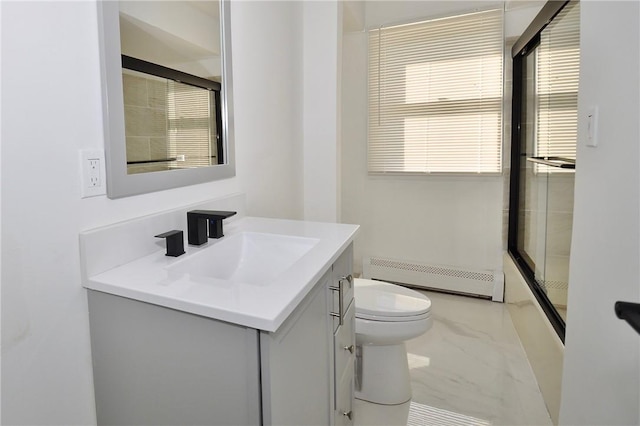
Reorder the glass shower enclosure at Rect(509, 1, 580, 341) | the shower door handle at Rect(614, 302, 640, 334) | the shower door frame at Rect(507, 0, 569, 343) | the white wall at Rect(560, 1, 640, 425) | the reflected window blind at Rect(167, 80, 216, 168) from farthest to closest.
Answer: the shower door frame at Rect(507, 0, 569, 343), the glass shower enclosure at Rect(509, 1, 580, 341), the reflected window blind at Rect(167, 80, 216, 168), the white wall at Rect(560, 1, 640, 425), the shower door handle at Rect(614, 302, 640, 334)

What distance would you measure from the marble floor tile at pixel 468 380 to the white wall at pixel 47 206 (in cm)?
120

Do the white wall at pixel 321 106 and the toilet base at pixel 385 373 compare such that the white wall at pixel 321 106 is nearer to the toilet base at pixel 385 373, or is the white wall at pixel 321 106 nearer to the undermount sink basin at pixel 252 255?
the toilet base at pixel 385 373

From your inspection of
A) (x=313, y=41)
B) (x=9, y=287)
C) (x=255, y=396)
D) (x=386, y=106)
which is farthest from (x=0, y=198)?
(x=386, y=106)

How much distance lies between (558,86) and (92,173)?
2077mm

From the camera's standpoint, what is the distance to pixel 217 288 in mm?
835

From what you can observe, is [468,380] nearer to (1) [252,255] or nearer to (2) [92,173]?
(1) [252,255]

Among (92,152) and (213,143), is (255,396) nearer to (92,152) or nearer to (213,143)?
(92,152)

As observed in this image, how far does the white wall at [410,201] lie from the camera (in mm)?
2887

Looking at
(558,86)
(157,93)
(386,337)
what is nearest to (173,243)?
(157,93)

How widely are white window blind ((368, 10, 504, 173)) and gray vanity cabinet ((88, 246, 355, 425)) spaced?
217cm

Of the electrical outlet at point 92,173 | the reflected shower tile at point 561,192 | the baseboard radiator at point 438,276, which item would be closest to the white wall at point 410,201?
the baseboard radiator at point 438,276

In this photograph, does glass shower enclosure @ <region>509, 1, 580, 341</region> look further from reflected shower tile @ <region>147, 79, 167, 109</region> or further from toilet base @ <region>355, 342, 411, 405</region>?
reflected shower tile @ <region>147, 79, 167, 109</region>

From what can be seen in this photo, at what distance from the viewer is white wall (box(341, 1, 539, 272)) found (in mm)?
2887

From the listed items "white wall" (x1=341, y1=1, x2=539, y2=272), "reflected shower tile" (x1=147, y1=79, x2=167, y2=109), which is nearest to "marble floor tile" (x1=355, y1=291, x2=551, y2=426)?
"white wall" (x1=341, y1=1, x2=539, y2=272)
